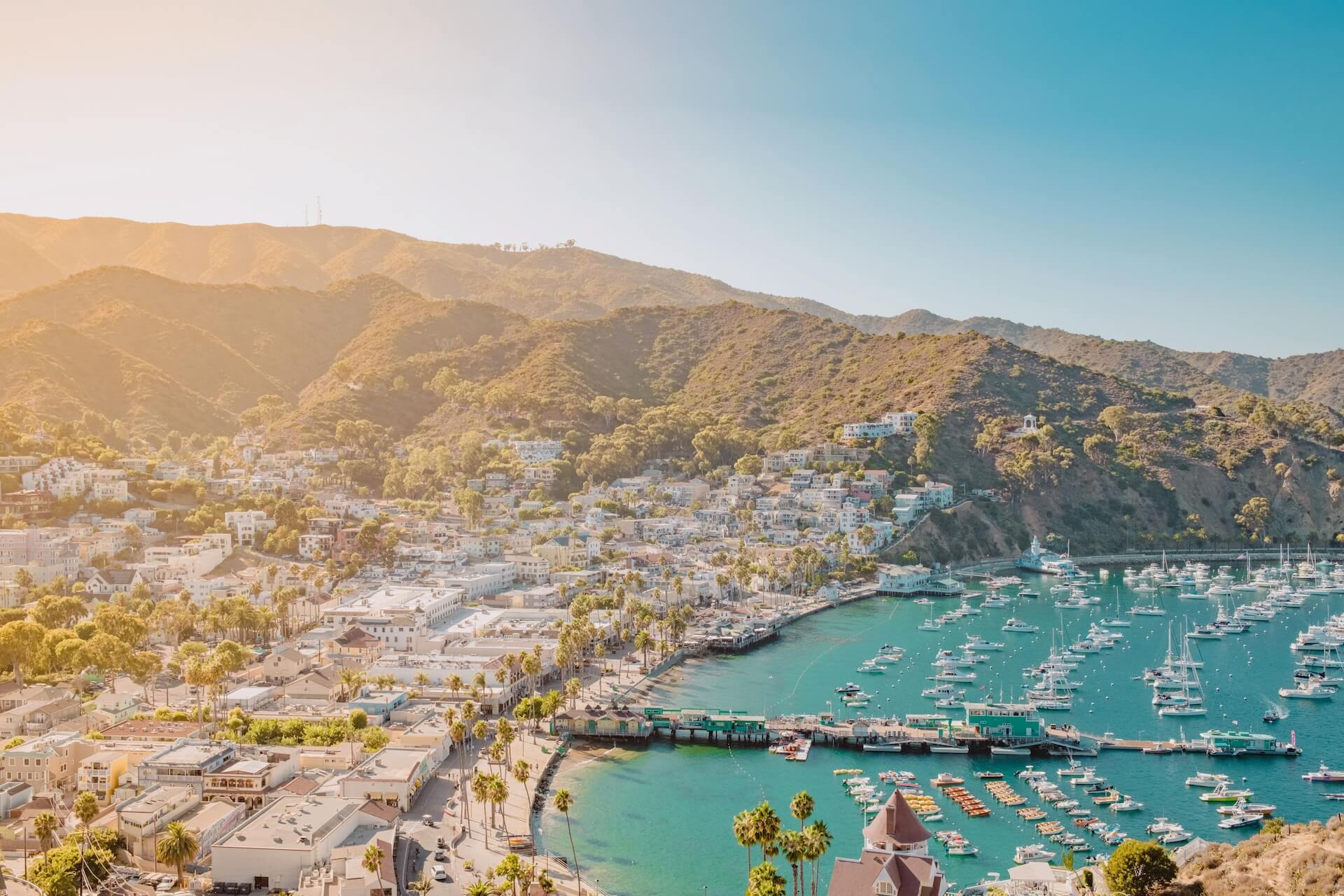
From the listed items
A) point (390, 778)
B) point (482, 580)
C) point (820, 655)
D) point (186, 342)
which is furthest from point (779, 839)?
point (186, 342)

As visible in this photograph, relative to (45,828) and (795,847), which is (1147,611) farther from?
(45,828)

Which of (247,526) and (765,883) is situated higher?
(247,526)

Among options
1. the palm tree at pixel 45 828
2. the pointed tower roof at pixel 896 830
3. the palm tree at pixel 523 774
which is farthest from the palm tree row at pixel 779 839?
the palm tree at pixel 45 828

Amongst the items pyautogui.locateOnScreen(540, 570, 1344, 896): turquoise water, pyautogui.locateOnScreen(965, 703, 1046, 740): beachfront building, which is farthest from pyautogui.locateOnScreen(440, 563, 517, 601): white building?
pyautogui.locateOnScreen(965, 703, 1046, 740): beachfront building

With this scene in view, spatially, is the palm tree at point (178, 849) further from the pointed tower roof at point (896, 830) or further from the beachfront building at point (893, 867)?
the pointed tower roof at point (896, 830)

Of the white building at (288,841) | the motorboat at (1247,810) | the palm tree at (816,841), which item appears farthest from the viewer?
the motorboat at (1247,810)

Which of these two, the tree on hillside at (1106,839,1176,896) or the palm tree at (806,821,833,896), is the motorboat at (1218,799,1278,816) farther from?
the palm tree at (806,821,833,896)
